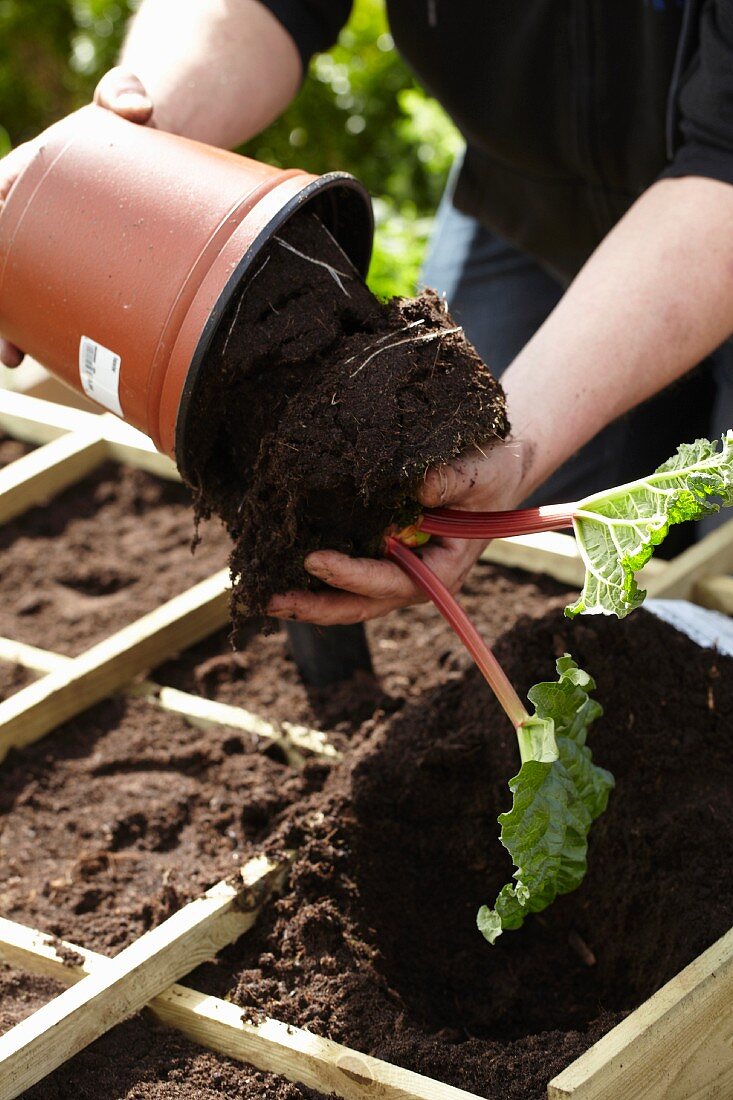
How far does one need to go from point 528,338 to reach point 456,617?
156cm

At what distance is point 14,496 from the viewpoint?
2.91m

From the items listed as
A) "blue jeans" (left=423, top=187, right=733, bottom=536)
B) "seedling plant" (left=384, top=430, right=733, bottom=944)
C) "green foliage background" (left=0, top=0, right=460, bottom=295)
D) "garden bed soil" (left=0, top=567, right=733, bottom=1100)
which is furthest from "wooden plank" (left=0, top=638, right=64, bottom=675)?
"green foliage background" (left=0, top=0, right=460, bottom=295)

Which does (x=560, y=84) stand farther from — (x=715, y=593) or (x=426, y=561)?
(x=426, y=561)

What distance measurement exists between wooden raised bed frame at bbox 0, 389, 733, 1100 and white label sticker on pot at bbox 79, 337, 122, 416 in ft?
2.38

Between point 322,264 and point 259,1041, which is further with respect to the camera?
point 322,264

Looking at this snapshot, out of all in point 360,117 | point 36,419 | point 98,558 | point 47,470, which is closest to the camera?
point 98,558

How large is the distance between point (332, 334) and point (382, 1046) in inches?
38.0

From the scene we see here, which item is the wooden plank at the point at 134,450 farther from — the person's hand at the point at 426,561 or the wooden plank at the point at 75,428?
the person's hand at the point at 426,561

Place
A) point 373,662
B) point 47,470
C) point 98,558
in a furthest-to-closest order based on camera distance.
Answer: point 47,470 < point 98,558 < point 373,662

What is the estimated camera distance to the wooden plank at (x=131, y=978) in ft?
4.89

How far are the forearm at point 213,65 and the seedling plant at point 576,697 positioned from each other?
3.66 ft

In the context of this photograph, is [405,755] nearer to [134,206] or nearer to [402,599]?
[402,599]

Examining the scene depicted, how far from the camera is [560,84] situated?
2523 mm

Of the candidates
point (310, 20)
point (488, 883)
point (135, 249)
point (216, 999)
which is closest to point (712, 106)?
point (310, 20)
